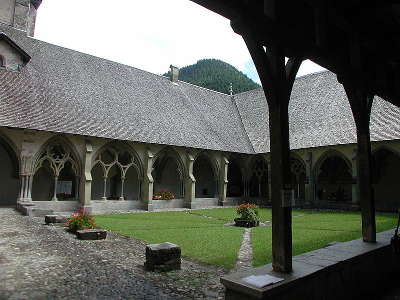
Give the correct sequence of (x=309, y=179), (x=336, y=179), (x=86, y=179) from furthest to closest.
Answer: (x=336, y=179) → (x=309, y=179) → (x=86, y=179)

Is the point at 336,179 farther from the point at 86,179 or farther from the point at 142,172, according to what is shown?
the point at 86,179

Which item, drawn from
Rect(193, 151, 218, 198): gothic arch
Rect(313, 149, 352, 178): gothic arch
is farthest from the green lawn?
Rect(193, 151, 218, 198): gothic arch

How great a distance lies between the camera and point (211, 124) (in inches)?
885

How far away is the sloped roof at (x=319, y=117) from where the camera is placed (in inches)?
685

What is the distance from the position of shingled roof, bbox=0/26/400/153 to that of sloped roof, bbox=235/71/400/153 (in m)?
0.05

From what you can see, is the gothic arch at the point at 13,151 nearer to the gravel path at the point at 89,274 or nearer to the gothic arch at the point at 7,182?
the gothic arch at the point at 7,182

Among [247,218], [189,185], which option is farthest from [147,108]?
[247,218]

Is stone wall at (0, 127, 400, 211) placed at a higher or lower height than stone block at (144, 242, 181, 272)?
higher

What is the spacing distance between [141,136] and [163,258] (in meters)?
12.4

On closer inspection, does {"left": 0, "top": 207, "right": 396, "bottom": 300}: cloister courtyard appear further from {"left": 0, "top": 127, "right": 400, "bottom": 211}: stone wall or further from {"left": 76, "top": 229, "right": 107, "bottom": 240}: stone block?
{"left": 0, "top": 127, "right": 400, "bottom": 211}: stone wall

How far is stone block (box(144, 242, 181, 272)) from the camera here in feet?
16.7

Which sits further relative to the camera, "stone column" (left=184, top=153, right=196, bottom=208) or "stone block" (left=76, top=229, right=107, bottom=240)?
"stone column" (left=184, top=153, right=196, bottom=208)

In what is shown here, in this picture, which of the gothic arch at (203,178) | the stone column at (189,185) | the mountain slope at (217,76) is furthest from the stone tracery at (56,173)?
the mountain slope at (217,76)

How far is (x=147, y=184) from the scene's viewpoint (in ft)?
56.7
